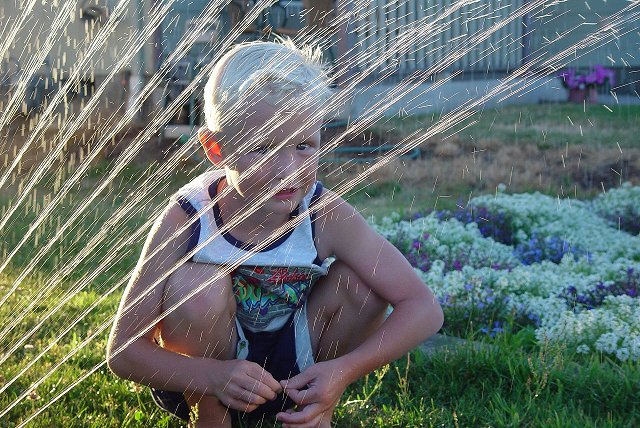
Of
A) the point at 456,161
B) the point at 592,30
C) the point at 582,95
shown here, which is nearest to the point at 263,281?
the point at 456,161

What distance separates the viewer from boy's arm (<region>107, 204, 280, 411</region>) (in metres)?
2.29

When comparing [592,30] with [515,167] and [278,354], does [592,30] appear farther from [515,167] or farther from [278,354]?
[278,354]

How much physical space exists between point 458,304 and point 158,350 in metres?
1.56

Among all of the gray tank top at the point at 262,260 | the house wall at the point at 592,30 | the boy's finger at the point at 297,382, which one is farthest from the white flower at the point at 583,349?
the house wall at the point at 592,30

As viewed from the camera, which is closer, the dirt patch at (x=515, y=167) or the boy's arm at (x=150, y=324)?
the boy's arm at (x=150, y=324)

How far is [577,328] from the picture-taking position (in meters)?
3.28

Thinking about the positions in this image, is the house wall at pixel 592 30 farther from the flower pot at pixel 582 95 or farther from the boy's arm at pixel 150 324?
the boy's arm at pixel 150 324

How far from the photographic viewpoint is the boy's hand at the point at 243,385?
7.39 feet

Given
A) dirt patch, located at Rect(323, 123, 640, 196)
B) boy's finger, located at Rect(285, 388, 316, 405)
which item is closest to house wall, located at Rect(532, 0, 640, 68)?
dirt patch, located at Rect(323, 123, 640, 196)

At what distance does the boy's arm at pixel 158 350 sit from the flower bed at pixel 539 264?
3.73ft

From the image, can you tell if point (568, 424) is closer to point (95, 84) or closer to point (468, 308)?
point (468, 308)

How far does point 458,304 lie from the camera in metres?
3.62

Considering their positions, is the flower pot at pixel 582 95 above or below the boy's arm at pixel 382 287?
below

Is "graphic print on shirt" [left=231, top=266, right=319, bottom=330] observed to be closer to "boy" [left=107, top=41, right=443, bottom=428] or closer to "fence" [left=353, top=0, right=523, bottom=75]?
"boy" [left=107, top=41, right=443, bottom=428]
